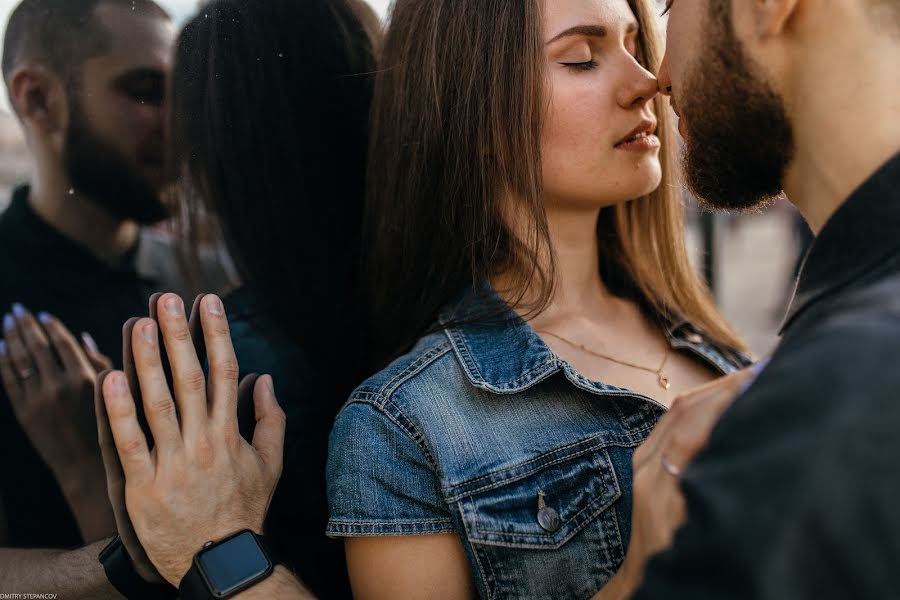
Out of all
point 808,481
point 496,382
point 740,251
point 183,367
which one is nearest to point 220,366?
point 183,367

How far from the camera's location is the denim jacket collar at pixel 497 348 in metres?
1.68

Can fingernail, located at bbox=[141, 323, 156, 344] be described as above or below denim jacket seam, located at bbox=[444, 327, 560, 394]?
above

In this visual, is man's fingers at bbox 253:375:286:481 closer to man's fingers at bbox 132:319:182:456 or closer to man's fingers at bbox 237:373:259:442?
man's fingers at bbox 237:373:259:442

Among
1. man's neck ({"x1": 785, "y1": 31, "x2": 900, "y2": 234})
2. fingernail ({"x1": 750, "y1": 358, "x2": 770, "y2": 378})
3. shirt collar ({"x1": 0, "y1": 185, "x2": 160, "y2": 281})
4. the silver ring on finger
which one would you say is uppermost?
man's neck ({"x1": 785, "y1": 31, "x2": 900, "y2": 234})

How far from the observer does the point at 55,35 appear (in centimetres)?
148

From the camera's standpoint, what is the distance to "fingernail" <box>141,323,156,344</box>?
4.80 ft

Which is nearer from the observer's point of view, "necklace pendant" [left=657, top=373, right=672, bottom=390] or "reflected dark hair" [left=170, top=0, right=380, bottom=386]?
"reflected dark hair" [left=170, top=0, right=380, bottom=386]

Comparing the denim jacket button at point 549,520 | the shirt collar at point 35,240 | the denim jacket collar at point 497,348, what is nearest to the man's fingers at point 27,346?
the shirt collar at point 35,240

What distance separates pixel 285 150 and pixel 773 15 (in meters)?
1.19

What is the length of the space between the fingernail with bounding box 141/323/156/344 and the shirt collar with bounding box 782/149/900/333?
1.14 m

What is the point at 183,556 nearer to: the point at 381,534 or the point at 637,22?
the point at 381,534

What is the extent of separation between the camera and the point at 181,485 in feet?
4.61

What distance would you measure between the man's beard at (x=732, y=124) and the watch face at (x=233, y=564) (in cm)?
116

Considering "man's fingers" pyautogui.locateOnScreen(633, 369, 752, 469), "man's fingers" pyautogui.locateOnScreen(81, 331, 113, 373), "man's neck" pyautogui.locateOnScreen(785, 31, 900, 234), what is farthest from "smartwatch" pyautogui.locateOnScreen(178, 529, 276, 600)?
"man's neck" pyautogui.locateOnScreen(785, 31, 900, 234)
